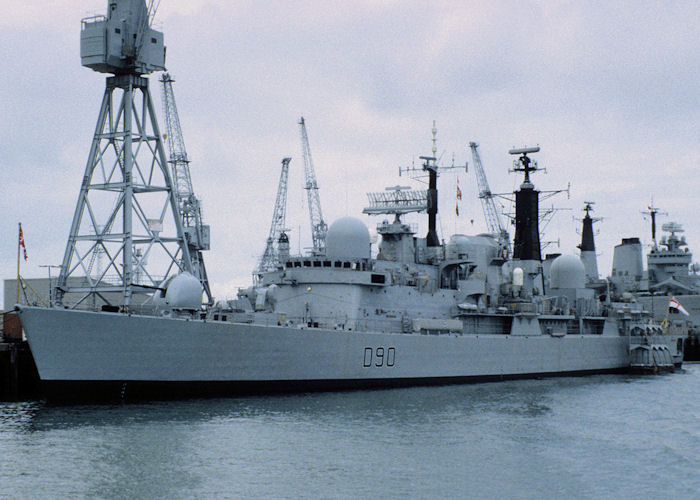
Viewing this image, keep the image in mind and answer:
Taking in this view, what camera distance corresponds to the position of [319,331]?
2680 cm

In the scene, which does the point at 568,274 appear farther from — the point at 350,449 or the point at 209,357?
the point at 350,449

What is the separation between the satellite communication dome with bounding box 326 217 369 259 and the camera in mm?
30406

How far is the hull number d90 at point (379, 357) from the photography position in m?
28.3

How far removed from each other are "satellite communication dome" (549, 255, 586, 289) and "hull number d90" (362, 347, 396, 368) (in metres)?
15.8

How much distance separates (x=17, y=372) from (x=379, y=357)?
1366 centimetres

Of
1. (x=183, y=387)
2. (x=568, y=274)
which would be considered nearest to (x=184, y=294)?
(x=183, y=387)

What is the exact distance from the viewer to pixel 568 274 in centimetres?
4150

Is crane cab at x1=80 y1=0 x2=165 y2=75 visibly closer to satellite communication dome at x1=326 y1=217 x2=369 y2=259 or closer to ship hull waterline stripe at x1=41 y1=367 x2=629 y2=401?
satellite communication dome at x1=326 y1=217 x2=369 y2=259

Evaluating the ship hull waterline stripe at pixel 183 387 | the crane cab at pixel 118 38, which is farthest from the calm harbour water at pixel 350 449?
the crane cab at pixel 118 38

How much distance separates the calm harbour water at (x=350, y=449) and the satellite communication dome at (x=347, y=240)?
5.82m

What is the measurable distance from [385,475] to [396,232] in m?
18.6

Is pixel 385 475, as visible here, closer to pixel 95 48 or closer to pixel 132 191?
pixel 132 191

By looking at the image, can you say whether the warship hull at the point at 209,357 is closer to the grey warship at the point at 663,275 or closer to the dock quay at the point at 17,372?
the dock quay at the point at 17,372

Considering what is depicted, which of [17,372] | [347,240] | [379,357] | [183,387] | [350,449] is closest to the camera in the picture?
[350,449]
